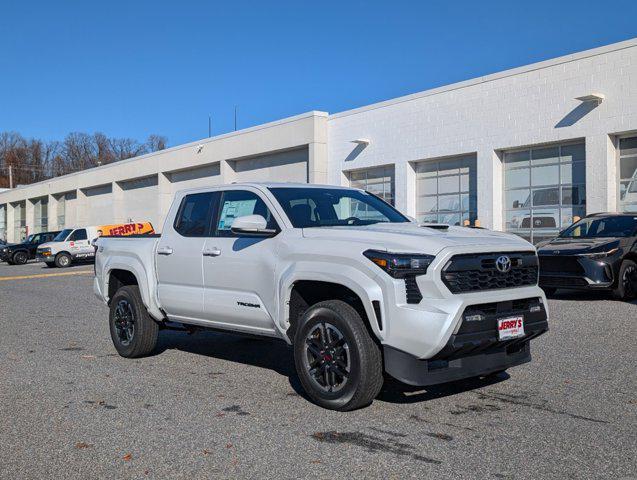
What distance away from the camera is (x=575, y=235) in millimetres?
13805

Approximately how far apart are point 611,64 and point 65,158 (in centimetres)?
9933

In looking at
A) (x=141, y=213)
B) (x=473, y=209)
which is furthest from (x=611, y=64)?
(x=141, y=213)

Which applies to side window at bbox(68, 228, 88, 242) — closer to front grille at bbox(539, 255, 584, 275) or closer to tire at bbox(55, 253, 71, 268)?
tire at bbox(55, 253, 71, 268)

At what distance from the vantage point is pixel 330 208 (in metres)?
6.83

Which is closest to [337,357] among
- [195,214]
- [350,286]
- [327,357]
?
[327,357]

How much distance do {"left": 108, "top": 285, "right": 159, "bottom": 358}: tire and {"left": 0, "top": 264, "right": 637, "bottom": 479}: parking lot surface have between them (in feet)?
0.59

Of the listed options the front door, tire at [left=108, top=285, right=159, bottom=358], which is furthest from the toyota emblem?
tire at [left=108, top=285, right=159, bottom=358]

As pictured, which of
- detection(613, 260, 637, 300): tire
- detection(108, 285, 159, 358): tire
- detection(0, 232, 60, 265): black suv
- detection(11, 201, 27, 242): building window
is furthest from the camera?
detection(11, 201, 27, 242): building window

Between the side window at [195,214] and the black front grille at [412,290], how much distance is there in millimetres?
2630

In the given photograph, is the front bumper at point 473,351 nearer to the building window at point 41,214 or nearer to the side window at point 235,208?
the side window at point 235,208

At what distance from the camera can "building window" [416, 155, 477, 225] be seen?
82.4ft

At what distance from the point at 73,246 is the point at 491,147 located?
63.4ft

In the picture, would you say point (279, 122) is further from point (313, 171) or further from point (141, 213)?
point (141, 213)

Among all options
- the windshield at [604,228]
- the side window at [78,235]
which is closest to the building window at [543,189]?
the windshield at [604,228]
